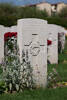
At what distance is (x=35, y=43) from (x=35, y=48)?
0.38 ft

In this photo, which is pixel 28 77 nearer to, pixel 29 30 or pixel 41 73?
pixel 41 73

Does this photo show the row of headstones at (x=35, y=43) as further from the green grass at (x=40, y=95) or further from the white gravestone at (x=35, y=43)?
the green grass at (x=40, y=95)

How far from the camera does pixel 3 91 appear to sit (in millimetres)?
7305

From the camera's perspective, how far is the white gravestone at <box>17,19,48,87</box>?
7.66 metres

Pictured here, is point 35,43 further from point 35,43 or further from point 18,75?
point 18,75

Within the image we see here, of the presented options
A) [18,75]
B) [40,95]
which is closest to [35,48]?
[18,75]

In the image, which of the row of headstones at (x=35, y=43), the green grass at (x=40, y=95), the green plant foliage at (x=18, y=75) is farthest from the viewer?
the row of headstones at (x=35, y=43)

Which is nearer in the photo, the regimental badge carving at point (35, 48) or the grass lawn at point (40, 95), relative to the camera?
the grass lawn at point (40, 95)

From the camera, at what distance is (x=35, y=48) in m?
7.75

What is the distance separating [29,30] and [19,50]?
0.50 meters

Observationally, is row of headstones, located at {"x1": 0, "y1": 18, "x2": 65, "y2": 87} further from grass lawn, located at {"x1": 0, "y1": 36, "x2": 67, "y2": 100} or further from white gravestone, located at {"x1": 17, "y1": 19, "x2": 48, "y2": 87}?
grass lawn, located at {"x1": 0, "y1": 36, "x2": 67, "y2": 100}

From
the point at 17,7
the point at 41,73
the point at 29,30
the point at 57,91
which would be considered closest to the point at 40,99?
the point at 57,91

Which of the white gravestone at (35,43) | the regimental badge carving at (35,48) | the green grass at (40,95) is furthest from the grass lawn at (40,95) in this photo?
the regimental badge carving at (35,48)

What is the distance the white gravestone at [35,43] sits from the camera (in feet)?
25.1
